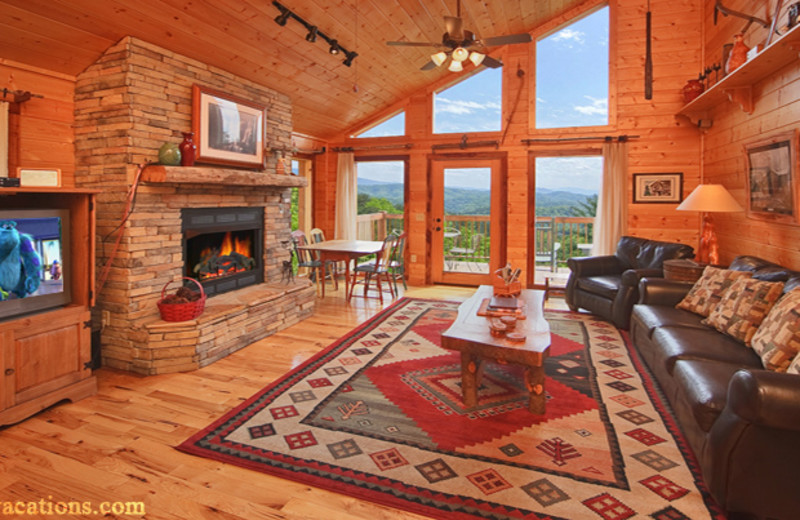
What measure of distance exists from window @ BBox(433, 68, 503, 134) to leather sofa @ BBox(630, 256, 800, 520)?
488cm

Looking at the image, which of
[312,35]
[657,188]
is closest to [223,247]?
[312,35]

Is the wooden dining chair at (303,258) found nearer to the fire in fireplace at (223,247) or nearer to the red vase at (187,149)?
the fire in fireplace at (223,247)

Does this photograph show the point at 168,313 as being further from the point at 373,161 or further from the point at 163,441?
the point at 373,161

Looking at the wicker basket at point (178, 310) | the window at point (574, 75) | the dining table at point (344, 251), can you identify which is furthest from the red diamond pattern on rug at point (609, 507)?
the window at point (574, 75)

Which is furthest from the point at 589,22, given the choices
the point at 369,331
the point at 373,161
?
the point at 369,331

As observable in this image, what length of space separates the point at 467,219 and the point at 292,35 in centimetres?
369

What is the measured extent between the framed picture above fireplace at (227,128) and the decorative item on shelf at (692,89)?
15.8ft

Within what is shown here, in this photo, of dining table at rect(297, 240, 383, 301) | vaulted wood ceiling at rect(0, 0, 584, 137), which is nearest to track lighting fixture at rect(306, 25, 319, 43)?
vaulted wood ceiling at rect(0, 0, 584, 137)

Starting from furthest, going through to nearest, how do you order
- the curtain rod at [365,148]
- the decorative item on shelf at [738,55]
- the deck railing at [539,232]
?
1. the curtain rod at [365,148]
2. the deck railing at [539,232]
3. the decorative item on shelf at [738,55]

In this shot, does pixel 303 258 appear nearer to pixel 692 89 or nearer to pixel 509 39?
pixel 509 39

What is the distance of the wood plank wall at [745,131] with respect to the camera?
139 inches

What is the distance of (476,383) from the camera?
2.88 m

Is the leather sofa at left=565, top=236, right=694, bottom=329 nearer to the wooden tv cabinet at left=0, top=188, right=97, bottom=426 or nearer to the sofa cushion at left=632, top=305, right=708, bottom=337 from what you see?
the sofa cushion at left=632, top=305, right=708, bottom=337

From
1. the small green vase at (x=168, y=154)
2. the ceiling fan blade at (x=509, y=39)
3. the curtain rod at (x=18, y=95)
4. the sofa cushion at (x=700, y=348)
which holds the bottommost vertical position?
the sofa cushion at (x=700, y=348)
